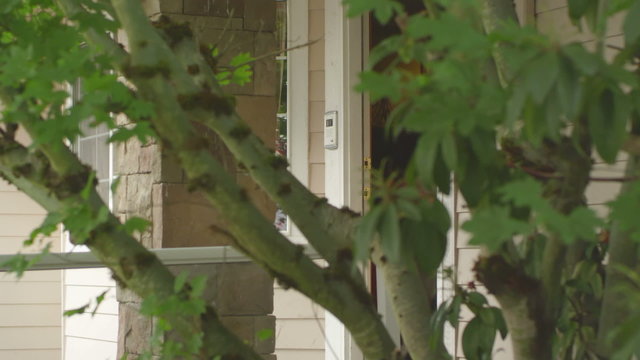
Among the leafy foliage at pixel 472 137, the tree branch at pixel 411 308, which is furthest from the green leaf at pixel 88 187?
the tree branch at pixel 411 308

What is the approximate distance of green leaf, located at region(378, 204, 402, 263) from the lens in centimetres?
123

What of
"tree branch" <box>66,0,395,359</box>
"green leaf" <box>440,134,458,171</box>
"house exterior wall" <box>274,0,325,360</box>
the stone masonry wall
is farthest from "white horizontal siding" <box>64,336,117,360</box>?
"green leaf" <box>440,134,458,171</box>

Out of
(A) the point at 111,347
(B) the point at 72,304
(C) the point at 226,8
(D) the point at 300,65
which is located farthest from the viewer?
(B) the point at 72,304

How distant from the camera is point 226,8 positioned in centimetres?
444

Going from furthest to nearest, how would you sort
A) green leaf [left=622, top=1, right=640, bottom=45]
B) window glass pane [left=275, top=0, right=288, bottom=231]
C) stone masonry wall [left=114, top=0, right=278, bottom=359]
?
window glass pane [left=275, top=0, right=288, bottom=231], stone masonry wall [left=114, top=0, right=278, bottom=359], green leaf [left=622, top=1, right=640, bottom=45]

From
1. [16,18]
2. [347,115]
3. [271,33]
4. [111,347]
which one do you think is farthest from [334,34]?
[16,18]

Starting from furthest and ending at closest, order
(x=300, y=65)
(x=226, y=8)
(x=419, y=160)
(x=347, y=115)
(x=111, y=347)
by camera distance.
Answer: (x=111, y=347) < (x=300, y=65) < (x=347, y=115) < (x=226, y=8) < (x=419, y=160)

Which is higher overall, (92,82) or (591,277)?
(92,82)

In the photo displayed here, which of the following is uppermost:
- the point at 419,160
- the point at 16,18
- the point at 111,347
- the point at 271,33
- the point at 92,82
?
the point at 271,33

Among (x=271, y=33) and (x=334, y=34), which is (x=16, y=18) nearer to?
(x=271, y=33)

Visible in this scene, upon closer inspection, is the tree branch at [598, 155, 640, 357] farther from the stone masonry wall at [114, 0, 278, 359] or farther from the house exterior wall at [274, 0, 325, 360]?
the house exterior wall at [274, 0, 325, 360]

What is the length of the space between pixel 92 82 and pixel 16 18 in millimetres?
408

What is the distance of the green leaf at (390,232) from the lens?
1.23 meters

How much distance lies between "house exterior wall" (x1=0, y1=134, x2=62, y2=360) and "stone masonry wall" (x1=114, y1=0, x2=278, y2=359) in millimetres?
4202
